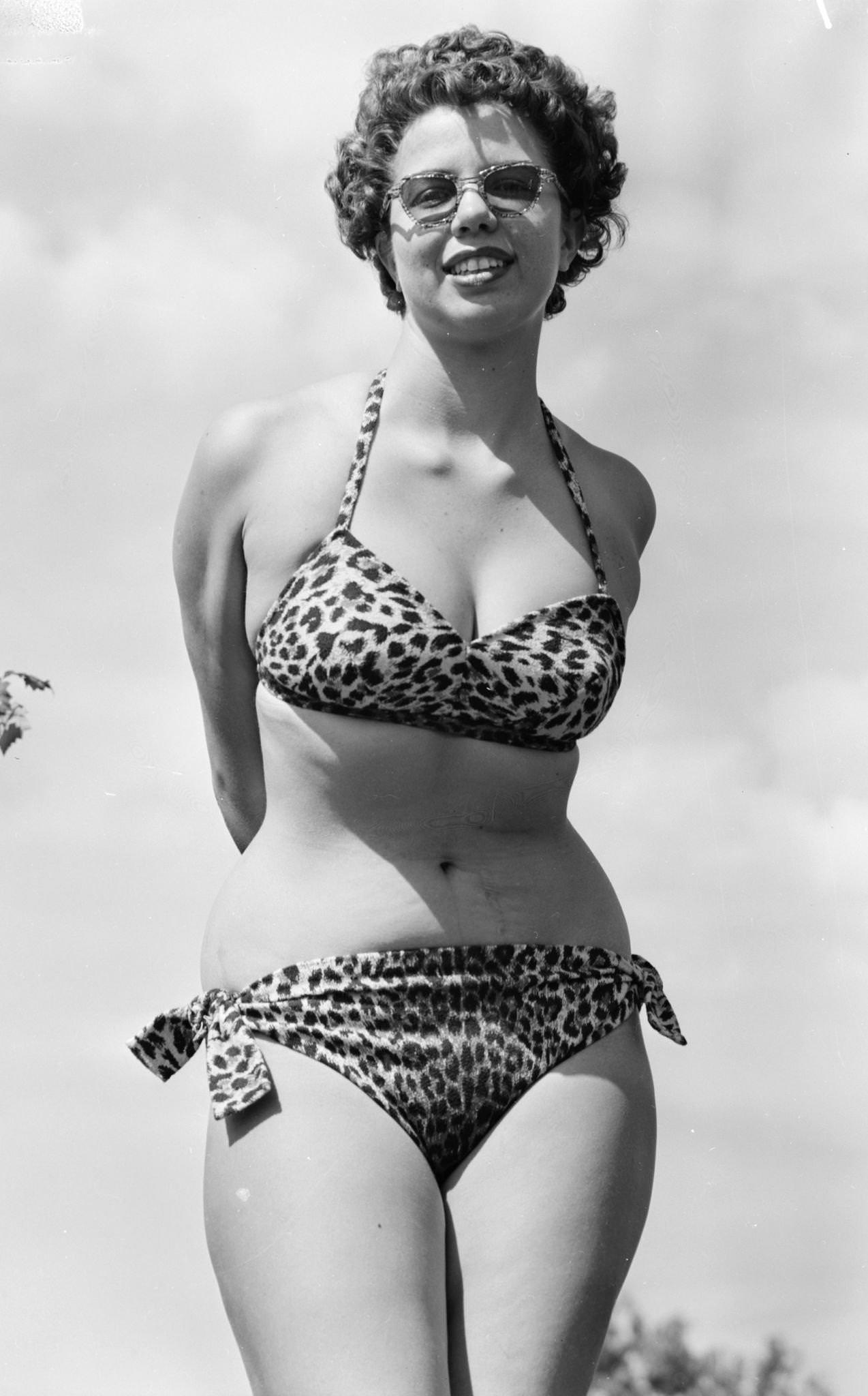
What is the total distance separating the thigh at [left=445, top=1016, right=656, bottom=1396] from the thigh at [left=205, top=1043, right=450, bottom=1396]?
3.0 inches

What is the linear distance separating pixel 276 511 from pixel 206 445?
235mm

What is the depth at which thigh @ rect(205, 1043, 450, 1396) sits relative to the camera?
2904 mm

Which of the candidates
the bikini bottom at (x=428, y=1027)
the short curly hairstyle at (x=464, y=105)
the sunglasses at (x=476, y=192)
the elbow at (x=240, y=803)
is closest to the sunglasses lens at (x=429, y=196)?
the sunglasses at (x=476, y=192)

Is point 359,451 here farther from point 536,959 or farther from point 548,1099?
point 548,1099

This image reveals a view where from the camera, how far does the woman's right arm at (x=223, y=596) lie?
359 cm

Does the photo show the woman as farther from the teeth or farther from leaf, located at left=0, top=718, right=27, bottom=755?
leaf, located at left=0, top=718, right=27, bottom=755

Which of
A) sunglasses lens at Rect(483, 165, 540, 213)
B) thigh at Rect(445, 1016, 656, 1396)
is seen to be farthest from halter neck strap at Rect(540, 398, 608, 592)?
thigh at Rect(445, 1016, 656, 1396)

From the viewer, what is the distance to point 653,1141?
11.0 ft

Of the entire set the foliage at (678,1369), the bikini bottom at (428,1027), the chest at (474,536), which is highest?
the chest at (474,536)

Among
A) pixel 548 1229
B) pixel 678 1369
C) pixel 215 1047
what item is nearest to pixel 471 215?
pixel 215 1047

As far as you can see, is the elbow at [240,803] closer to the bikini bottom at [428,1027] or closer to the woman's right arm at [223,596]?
the woman's right arm at [223,596]

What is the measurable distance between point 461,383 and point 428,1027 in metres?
1.17

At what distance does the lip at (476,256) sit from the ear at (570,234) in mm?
288

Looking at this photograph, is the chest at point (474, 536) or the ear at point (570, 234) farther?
the ear at point (570, 234)
